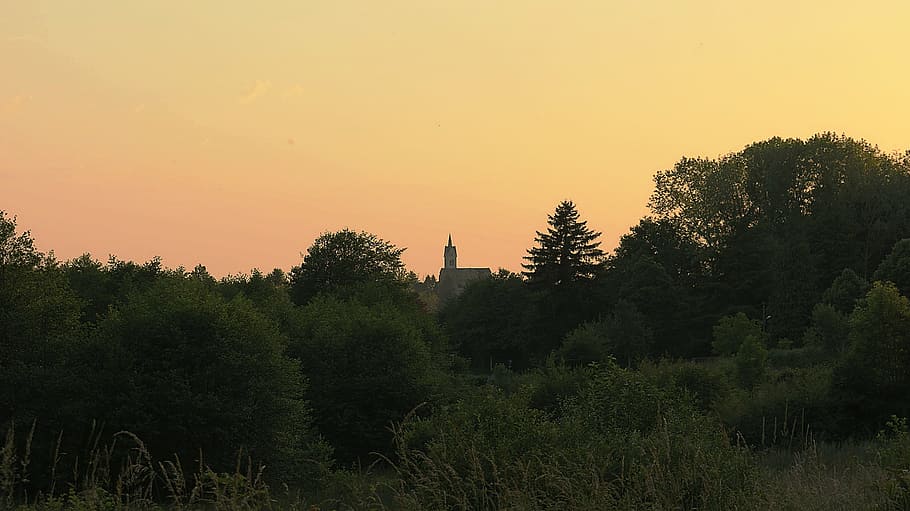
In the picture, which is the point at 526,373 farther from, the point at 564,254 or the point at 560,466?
the point at 560,466

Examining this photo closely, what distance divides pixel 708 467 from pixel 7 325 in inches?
1453

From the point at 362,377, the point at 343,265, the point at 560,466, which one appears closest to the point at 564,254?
the point at 343,265

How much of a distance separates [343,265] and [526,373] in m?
34.9

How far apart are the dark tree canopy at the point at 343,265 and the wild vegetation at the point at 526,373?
0.82ft

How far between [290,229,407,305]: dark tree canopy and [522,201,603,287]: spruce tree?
13.9 metres

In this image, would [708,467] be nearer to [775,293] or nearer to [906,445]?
[906,445]

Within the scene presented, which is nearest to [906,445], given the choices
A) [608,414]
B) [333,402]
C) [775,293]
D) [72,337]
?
[608,414]

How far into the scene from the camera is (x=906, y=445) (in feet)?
38.4

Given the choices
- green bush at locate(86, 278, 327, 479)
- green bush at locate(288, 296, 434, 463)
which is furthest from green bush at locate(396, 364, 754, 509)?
green bush at locate(288, 296, 434, 463)

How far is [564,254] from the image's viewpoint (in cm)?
8631

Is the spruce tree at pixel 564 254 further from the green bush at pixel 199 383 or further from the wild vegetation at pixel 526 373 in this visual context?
the green bush at pixel 199 383

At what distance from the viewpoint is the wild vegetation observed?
31.0 ft

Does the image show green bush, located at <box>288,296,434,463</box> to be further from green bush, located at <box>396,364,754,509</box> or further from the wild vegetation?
green bush, located at <box>396,364,754,509</box>

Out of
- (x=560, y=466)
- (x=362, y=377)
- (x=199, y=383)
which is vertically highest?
(x=362, y=377)
